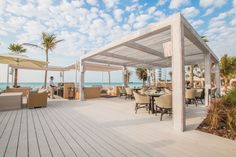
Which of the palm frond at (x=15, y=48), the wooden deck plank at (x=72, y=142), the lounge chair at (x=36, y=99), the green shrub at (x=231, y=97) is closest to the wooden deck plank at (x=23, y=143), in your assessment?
the wooden deck plank at (x=72, y=142)

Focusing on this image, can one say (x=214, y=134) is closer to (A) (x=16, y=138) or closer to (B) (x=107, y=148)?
(B) (x=107, y=148)

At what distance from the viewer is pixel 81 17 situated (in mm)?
9047

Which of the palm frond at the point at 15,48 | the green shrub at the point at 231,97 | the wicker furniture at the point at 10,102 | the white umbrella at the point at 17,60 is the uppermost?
the palm frond at the point at 15,48

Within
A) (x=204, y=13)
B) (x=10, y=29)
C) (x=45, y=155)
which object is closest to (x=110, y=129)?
(x=45, y=155)

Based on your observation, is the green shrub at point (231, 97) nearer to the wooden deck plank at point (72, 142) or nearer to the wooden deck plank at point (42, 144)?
the wooden deck plank at point (72, 142)

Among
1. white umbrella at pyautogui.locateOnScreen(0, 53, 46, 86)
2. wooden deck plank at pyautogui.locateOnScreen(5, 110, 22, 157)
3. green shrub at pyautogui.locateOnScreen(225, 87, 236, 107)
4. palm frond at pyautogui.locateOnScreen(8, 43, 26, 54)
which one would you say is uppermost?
palm frond at pyautogui.locateOnScreen(8, 43, 26, 54)

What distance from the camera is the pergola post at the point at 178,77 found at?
398 centimetres

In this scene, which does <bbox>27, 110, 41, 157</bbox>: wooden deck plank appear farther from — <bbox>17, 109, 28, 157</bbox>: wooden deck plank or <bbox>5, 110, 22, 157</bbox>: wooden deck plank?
<bbox>5, 110, 22, 157</bbox>: wooden deck plank

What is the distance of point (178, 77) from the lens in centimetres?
404

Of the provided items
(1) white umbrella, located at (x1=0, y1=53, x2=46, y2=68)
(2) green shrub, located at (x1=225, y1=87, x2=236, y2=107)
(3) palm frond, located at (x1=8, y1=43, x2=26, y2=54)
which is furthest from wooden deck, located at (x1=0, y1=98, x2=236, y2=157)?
(3) palm frond, located at (x1=8, y1=43, x2=26, y2=54)

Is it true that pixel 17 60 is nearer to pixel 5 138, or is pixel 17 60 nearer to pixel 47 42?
pixel 5 138

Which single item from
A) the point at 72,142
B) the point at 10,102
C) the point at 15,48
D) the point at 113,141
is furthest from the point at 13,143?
the point at 15,48

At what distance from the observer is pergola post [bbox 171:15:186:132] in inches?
157

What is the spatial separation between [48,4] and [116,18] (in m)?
3.86
